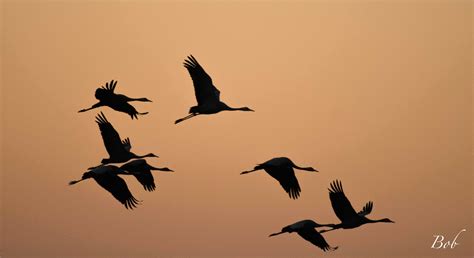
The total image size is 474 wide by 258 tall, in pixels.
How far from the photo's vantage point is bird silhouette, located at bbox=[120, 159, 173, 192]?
76.3 ft

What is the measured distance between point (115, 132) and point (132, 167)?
1.20m

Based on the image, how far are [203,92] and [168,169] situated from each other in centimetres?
318

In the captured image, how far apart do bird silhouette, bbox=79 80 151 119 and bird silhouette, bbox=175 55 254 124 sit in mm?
1549

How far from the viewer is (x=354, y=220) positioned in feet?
71.7

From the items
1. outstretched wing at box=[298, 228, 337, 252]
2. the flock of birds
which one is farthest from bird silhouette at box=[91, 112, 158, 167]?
outstretched wing at box=[298, 228, 337, 252]

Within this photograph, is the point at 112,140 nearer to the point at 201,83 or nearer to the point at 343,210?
the point at 201,83

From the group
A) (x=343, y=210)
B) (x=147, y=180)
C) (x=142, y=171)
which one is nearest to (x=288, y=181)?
(x=343, y=210)

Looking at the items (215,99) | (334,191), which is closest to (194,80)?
(215,99)

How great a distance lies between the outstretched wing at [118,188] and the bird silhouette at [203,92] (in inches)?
116

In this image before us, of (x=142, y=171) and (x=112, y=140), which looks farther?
(x=142, y=171)

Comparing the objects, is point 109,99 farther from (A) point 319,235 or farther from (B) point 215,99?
(A) point 319,235

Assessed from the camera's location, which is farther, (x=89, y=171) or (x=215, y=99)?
(x=89, y=171)

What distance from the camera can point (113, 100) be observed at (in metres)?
22.1

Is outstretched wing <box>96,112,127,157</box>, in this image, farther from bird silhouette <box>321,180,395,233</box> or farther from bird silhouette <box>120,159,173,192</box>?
bird silhouette <box>321,180,395,233</box>
